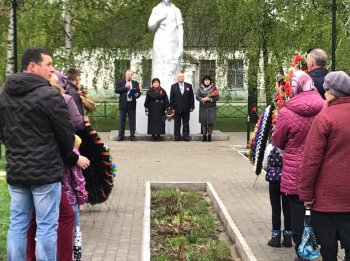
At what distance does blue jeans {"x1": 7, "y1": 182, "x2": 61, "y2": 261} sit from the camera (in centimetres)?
496

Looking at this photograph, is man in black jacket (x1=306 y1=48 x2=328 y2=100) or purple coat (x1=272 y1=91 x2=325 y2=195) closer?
purple coat (x1=272 y1=91 x2=325 y2=195)

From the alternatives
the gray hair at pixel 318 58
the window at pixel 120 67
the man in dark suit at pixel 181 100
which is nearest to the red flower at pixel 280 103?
the gray hair at pixel 318 58

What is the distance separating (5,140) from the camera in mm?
4969

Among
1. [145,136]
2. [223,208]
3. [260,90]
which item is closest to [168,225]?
[223,208]

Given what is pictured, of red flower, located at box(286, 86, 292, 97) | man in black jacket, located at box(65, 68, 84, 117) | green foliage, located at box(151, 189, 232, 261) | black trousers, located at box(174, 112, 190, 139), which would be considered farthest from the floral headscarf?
black trousers, located at box(174, 112, 190, 139)

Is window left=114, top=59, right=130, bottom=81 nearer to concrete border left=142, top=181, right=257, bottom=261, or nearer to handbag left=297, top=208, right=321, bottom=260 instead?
concrete border left=142, top=181, right=257, bottom=261

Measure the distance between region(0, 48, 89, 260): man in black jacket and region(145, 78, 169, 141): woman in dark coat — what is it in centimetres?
1263

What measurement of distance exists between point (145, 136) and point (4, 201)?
31.8 ft

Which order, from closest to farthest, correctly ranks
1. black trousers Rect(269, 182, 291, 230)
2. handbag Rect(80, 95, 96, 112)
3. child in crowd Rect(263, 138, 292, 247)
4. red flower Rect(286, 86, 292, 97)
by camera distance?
red flower Rect(286, 86, 292, 97), child in crowd Rect(263, 138, 292, 247), black trousers Rect(269, 182, 291, 230), handbag Rect(80, 95, 96, 112)

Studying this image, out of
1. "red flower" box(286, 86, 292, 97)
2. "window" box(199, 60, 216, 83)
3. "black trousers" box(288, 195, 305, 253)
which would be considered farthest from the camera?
"window" box(199, 60, 216, 83)

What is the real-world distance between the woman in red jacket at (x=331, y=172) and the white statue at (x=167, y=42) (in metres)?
13.9

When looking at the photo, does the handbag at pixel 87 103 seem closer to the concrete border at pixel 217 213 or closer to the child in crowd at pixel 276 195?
the concrete border at pixel 217 213

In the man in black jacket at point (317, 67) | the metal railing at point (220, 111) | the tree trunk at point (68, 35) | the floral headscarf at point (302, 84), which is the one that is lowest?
the metal railing at point (220, 111)

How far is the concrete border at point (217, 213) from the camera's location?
20.5ft
